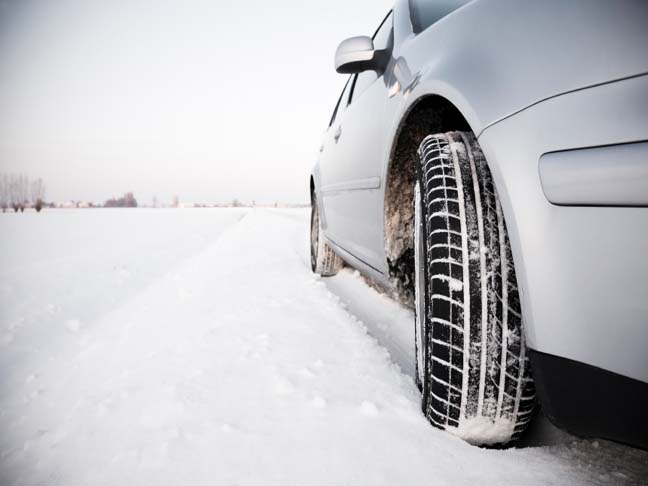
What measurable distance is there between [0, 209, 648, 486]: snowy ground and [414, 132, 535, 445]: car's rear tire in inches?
4.0

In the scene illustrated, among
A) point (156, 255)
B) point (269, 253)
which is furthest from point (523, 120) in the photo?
point (156, 255)

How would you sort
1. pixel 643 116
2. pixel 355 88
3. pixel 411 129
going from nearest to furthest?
pixel 643 116 → pixel 411 129 → pixel 355 88

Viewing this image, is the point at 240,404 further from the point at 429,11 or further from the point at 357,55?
the point at 429,11

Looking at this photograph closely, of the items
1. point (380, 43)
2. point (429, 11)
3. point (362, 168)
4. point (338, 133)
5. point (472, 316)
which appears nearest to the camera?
point (472, 316)

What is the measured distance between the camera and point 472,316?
→ 2.88 ft

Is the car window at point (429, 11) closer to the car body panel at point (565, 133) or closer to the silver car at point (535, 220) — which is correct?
the silver car at point (535, 220)

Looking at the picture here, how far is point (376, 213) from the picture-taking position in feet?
5.27

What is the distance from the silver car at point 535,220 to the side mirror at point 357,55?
1.53 ft

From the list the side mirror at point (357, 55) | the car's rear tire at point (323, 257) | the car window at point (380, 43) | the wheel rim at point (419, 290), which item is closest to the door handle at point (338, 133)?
the car window at point (380, 43)

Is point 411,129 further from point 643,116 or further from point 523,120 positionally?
point 643,116

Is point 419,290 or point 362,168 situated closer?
point 419,290

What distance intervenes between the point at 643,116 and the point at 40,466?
1529 millimetres

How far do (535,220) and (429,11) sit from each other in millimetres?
1227

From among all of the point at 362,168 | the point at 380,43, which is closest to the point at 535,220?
the point at 362,168
